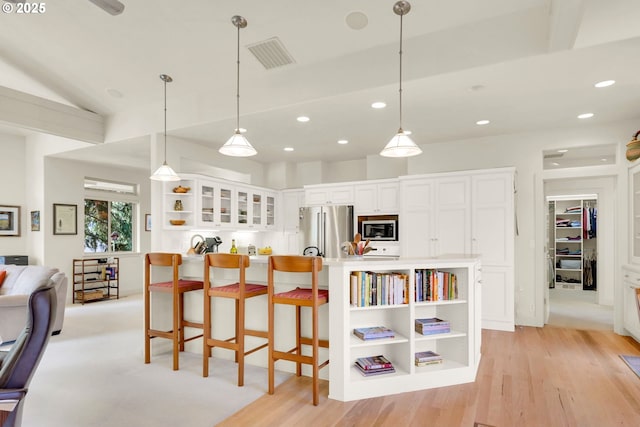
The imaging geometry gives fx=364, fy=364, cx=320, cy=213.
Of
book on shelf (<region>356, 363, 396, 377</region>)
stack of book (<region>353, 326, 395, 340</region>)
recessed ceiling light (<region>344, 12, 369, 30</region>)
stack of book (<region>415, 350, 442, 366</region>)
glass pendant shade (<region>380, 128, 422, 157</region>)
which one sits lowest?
book on shelf (<region>356, 363, 396, 377</region>)

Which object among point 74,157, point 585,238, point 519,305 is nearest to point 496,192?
point 519,305

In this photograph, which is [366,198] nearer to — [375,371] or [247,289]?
[247,289]

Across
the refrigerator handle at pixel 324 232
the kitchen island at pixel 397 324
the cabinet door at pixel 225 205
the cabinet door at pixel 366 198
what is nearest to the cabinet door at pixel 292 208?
the refrigerator handle at pixel 324 232

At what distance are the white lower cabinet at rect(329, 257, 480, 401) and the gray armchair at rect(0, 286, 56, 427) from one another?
1769mm

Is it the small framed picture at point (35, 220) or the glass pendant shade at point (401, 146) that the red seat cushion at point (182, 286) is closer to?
the glass pendant shade at point (401, 146)

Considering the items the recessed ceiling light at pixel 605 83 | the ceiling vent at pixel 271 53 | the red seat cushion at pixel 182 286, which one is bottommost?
the red seat cushion at pixel 182 286

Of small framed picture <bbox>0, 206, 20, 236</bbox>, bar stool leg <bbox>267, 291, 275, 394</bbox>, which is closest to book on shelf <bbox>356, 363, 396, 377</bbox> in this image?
bar stool leg <bbox>267, 291, 275, 394</bbox>

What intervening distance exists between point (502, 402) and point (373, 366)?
3.13 feet

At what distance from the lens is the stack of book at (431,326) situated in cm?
298

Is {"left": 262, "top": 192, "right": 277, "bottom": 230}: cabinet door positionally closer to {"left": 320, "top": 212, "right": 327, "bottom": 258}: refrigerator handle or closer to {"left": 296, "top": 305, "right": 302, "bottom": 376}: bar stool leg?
{"left": 320, "top": 212, "right": 327, "bottom": 258}: refrigerator handle

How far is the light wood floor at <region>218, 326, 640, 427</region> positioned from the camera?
2.42 metres

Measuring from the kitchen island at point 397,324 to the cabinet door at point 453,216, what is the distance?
173 cm

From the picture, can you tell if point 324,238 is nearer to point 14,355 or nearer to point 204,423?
point 204,423

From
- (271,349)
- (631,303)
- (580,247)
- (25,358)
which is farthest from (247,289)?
(580,247)
